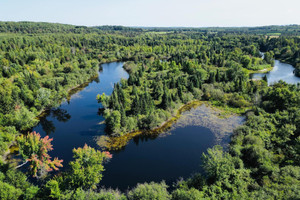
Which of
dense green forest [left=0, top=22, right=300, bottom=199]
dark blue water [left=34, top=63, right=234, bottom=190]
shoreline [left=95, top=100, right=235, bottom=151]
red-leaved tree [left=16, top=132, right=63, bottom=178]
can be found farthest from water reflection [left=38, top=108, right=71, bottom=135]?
red-leaved tree [left=16, top=132, right=63, bottom=178]

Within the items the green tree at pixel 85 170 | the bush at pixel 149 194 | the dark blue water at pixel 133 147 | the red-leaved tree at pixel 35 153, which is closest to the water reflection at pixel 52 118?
the dark blue water at pixel 133 147

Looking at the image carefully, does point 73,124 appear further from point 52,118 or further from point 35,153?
point 35,153

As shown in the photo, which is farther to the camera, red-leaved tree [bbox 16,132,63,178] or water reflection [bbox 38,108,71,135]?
water reflection [bbox 38,108,71,135]

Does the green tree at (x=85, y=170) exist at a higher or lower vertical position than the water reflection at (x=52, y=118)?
higher

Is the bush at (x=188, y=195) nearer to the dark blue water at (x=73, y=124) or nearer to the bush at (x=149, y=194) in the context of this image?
the bush at (x=149, y=194)

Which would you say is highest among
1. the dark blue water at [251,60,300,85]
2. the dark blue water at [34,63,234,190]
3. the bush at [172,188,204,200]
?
the dark blue water at [251,60,300,85]

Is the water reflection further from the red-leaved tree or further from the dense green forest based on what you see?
the red-leaved tree

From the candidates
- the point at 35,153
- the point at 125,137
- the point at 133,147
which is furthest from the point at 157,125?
the point at 35,153

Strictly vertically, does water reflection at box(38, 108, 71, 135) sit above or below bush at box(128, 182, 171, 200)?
below
